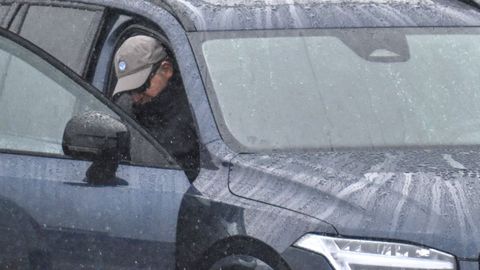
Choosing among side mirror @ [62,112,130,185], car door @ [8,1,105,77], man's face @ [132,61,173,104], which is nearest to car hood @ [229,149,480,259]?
side mirror @ [62,112,130,185]

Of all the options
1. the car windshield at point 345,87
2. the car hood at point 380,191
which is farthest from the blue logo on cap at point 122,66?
the car hood at point 380,191

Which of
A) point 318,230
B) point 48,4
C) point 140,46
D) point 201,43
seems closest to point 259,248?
point 318,230

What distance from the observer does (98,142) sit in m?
5.84

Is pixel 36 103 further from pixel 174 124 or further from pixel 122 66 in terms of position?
pixel 122 66

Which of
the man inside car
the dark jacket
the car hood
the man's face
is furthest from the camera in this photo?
the man's face

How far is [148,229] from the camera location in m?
5.77

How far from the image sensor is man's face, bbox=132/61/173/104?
22.7 feet

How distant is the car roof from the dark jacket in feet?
1.23

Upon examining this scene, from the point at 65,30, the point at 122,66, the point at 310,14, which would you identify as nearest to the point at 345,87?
the point at 310,14

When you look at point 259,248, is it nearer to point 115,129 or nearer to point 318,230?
point 318,230

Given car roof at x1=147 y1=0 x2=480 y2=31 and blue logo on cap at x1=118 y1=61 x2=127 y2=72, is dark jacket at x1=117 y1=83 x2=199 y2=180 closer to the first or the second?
blue logo on cap at x1=118 y1=61 x2=127 y2=72

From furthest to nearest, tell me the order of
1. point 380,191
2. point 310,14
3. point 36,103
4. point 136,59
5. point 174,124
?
point 136,59
point 310,14
point 174,124
point 36,103
point 380,191

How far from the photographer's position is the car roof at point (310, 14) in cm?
655

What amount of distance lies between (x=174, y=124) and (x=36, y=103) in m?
0.57
